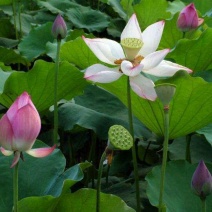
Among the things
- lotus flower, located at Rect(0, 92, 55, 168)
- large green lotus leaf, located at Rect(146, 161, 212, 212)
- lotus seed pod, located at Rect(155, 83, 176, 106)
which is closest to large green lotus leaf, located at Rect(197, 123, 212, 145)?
large green lotus leaf, located at Rect(146, 161, 212, 212)

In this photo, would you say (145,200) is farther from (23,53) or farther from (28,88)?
(23,53)

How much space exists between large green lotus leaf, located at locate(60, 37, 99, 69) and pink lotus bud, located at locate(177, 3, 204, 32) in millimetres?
291

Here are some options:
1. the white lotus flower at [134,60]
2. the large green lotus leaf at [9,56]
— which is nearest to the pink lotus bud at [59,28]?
the white lotus flower at [134,60]

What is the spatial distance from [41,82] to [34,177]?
0.33 metres

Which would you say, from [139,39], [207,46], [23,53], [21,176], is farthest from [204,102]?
[23,53]

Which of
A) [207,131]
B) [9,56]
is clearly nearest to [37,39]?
[9,56]

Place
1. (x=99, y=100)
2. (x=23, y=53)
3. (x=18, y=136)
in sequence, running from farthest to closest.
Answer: (x=23, y=53) < (x=99, y=100) < (x=18, y=136)

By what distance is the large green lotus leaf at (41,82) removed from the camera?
1.48 metres

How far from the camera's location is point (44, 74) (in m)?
1.50

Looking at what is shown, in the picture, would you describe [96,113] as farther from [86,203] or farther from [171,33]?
[171,33]

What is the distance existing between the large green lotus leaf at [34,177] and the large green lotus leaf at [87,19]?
1.69m

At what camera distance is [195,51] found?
1698mm

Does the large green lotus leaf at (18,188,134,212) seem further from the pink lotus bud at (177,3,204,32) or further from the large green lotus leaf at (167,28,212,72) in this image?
the pink lotus bud at (177,3,204,32)

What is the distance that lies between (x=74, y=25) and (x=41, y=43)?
1.69 feet
